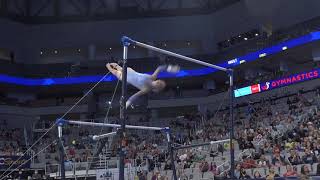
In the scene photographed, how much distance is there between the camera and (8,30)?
1703 inches

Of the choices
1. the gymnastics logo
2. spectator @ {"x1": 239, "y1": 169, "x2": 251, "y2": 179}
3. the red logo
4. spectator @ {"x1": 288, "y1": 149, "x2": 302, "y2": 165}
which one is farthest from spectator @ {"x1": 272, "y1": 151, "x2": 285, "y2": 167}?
the red logo

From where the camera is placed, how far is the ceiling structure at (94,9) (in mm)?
43812

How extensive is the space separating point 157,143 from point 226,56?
30.9ft

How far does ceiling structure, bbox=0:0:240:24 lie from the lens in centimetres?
4381

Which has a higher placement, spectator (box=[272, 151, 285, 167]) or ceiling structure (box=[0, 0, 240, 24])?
ceiling structure (box=[0, 0, 240, 24])

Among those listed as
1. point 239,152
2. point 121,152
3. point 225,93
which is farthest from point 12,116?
point 121,152

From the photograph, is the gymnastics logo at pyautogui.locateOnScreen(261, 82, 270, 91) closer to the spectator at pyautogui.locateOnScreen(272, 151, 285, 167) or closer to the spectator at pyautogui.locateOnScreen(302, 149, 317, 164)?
the spectator at pyautogui.locateOnScreen(272, 151, 285, 167)

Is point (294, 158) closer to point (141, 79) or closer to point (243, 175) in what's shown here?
point (243, 175)

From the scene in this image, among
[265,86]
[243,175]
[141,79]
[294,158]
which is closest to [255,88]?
[265,86]

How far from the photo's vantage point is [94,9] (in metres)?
44.7

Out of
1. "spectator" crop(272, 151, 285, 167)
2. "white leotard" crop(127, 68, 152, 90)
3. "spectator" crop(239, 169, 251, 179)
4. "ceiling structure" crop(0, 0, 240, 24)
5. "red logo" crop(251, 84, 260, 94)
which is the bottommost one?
"spectator" crop(239, 169, 251, 179)

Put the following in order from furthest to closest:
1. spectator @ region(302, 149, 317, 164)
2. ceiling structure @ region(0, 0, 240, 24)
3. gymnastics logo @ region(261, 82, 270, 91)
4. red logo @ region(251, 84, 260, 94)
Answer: ceiling structure @ region(0, 0, 240, 24) < red logo @ region(251, 84, 260, 94) < gymnastics logo @ region(261, 82, 270, 91) < spectator @ region(302, 149, 317, 164)

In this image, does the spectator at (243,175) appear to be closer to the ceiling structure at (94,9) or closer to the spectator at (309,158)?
the spectator at (309,158)

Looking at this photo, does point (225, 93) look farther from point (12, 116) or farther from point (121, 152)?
point (121, 152)
